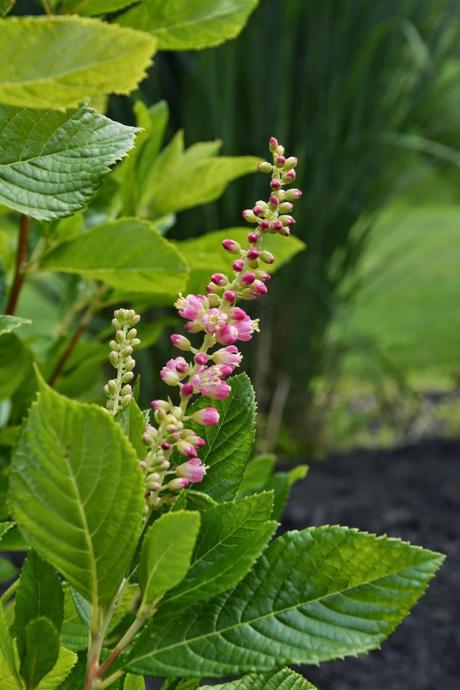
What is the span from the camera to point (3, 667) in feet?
1.56

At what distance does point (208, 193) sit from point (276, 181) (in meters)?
0.53

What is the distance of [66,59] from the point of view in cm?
41

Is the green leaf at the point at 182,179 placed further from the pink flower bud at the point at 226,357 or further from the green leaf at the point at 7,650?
the green leaf at the point at 7,650

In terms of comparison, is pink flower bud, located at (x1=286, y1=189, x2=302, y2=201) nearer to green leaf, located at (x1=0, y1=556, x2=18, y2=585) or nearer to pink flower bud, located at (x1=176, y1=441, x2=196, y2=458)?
pink flower bud, located at (x1=176, y1=441, x2=196, y2=458)

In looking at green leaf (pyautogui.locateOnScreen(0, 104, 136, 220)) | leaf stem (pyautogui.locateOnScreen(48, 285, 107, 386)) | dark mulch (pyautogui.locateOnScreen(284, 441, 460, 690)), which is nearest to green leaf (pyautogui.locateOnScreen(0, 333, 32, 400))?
leaf stem (pyautogui.locateOnScreen(48, 285, 107, 386))

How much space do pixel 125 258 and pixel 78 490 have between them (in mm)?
455

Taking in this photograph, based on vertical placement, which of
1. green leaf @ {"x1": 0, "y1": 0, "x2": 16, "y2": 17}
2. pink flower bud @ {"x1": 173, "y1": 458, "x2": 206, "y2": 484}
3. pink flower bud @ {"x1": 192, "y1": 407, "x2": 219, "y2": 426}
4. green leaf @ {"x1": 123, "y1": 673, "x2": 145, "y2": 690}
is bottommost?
green leaf @ {"x1": 123, "y1": 673, "x2": 145, "y2": 690}

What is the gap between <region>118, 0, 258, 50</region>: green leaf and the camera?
29.7 inches

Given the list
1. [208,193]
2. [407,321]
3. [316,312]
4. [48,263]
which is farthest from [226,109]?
[407,321]

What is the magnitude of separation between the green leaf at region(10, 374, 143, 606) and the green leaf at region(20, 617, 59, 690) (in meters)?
0.02

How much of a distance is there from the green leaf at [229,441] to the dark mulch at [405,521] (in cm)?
169

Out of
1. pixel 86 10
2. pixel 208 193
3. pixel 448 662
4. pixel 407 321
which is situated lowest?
pixel 448 662

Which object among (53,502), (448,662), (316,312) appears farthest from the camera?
(316,312)

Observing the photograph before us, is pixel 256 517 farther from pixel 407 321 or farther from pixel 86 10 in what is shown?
pixel 407 321
